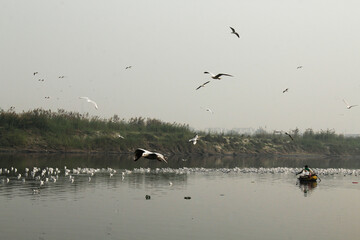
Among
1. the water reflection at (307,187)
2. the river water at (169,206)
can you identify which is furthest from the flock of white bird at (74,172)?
the water reflection at (307,187)

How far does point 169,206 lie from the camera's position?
89.6 ft

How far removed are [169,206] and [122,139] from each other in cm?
4287

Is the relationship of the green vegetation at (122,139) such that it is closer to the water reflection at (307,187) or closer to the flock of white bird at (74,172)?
the flock of white bird at (74,172)

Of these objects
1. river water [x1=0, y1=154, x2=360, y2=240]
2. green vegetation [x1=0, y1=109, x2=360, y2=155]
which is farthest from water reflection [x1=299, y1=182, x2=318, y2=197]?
green vegetation [x1=0, y1=109, x2=360, y2=155]

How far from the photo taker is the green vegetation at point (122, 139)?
62688 millimetres

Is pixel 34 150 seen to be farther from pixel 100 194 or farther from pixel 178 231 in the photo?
pixel 178 231

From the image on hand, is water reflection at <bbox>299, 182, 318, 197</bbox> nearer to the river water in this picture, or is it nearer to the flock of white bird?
the river water

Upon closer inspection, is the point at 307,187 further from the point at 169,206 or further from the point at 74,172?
the point at 74,172

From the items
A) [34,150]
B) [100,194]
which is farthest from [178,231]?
[34,150]

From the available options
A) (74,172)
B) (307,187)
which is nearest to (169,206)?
(74,172)

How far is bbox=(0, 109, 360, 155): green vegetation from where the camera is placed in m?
62.7

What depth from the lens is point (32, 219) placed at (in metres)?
22.2

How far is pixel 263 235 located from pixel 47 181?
16.5m

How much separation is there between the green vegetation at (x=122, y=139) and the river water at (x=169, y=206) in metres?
19.1
